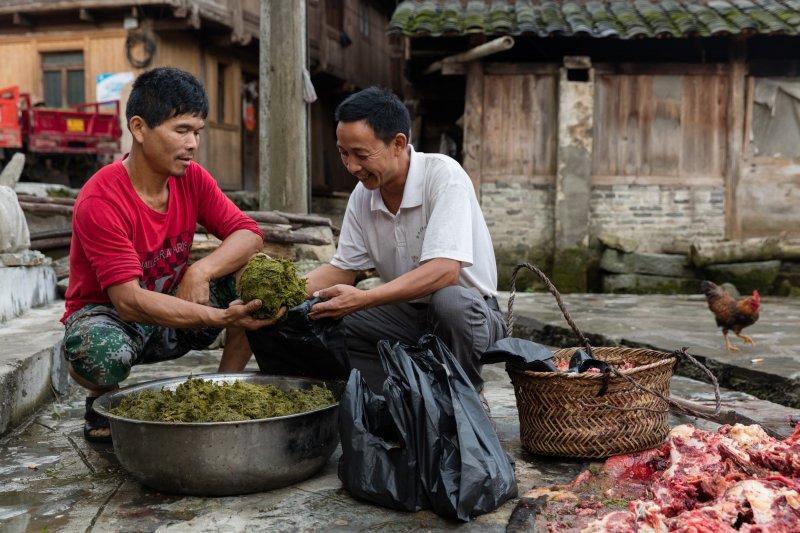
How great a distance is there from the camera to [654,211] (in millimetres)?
11055

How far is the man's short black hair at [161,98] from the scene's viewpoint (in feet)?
11.4

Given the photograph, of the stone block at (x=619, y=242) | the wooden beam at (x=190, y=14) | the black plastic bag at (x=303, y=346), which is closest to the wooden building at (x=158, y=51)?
the wooden beam at (x=190, y=14)

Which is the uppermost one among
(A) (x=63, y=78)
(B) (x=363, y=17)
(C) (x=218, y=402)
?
(B) (x=363, y=17)

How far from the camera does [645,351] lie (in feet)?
12.5

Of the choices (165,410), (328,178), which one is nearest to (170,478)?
(165,410)

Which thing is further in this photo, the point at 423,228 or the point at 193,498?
the point at 423,228

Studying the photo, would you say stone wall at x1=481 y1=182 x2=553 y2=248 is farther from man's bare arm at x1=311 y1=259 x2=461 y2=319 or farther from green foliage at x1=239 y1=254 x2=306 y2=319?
green foliage at x1=239 y1=254 x2=306 y2=319

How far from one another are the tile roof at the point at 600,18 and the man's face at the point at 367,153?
6728mm

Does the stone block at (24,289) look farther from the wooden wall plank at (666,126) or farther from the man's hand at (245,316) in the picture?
the wooden wall plank at (666,126)

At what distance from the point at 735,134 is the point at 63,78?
13446mm

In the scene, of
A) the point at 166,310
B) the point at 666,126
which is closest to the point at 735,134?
the point at 666,126

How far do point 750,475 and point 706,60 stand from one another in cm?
956

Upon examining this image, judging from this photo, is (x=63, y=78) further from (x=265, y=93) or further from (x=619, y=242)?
(x=619, y=242)

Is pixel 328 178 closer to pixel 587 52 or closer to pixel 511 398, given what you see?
pixel 587 52
